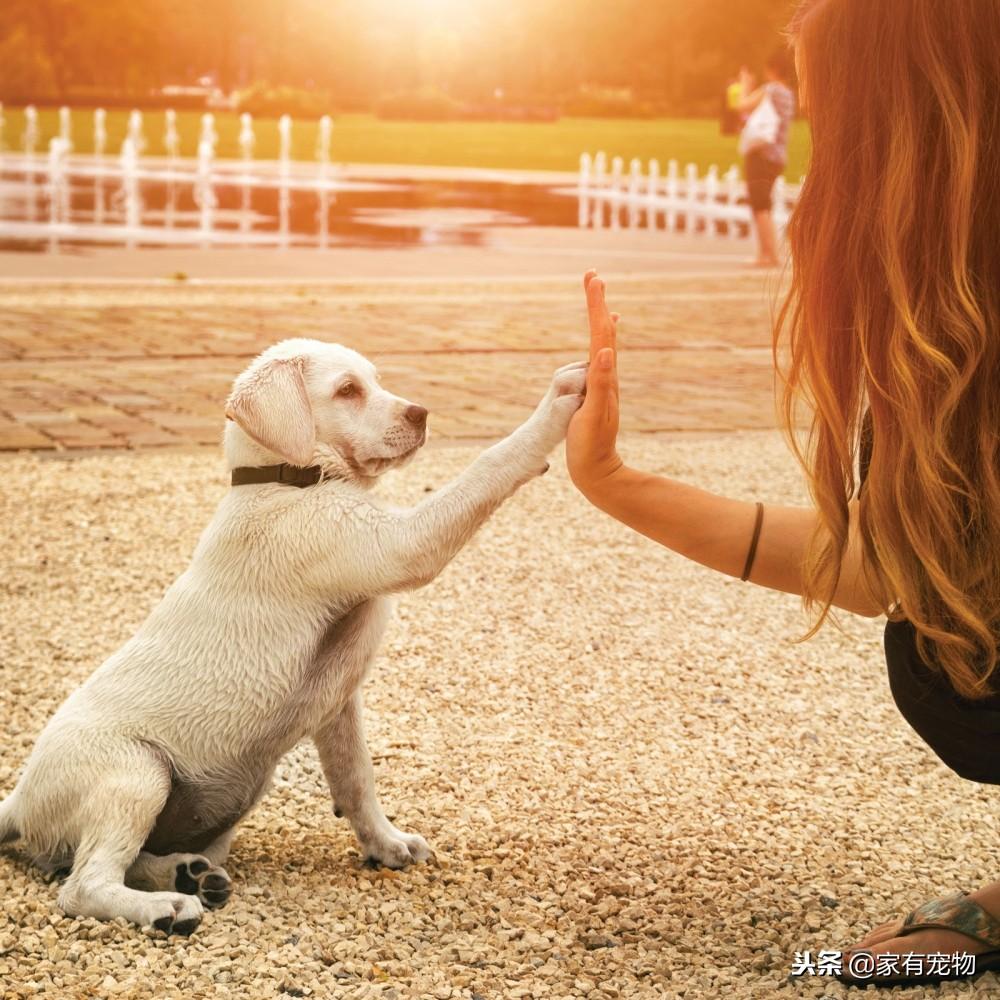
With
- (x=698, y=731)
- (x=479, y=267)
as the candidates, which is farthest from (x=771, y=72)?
(x=698, y=731)

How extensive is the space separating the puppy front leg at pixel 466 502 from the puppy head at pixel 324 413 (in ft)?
0.62

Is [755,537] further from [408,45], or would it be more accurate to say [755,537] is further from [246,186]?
[408,45]

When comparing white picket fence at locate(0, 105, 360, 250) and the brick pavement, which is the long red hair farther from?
white picket fence at locate(0, 105, 360, 250)

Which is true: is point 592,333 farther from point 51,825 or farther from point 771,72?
point 771,72

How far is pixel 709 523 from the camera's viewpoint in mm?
3176

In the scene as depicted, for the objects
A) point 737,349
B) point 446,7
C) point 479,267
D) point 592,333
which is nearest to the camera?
point 592,333

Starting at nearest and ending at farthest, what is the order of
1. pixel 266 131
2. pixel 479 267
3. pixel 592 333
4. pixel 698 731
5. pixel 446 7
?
pixel 592 333 → pixel 698 731 → pixel 479 267 → pixel 266 131 → pixel 446 7

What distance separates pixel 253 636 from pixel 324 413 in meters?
0.48

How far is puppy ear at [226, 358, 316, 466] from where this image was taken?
3.05 metres

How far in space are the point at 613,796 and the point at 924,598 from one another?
1244 millimetres

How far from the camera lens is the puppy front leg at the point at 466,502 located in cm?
298

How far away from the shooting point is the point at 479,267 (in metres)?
15.0

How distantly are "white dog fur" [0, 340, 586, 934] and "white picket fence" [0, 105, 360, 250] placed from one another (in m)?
13.4

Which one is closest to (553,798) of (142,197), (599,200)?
(142,197)
